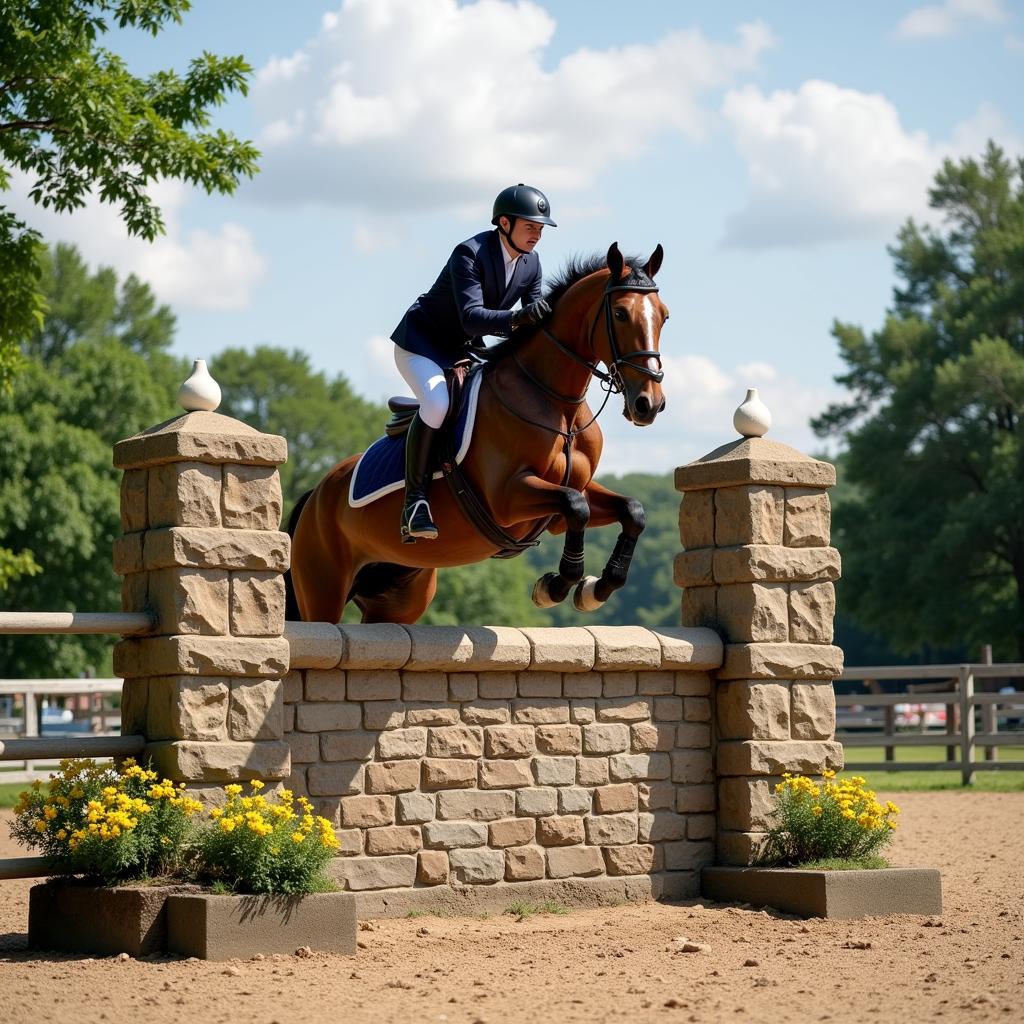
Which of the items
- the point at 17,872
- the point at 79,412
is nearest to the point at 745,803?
the point at 17,872

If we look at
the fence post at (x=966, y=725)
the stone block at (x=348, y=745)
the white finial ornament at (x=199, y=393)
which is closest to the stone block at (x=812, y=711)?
the stone block at (x=348, y=745)

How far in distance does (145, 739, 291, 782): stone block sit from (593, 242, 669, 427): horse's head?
7.60 feet

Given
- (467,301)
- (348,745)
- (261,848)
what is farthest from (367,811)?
(467,301)

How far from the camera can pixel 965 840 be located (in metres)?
11.3

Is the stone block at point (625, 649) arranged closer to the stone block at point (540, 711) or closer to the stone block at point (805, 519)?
the stone block at point (540, 711)

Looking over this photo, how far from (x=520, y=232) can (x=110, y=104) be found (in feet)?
19.4

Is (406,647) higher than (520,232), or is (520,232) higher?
(520,232)

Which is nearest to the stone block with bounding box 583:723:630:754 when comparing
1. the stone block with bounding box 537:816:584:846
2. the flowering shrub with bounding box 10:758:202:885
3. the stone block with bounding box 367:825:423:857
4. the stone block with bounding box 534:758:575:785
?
A: the stone block with bounding box 534:758:575:785

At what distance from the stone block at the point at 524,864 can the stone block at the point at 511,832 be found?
0.15 feet

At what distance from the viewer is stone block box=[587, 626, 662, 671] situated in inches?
325

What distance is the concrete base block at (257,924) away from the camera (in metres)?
6.30

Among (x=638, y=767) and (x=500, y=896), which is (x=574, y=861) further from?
(x=638, y=767)

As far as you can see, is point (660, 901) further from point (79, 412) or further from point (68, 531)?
point (79, 412)

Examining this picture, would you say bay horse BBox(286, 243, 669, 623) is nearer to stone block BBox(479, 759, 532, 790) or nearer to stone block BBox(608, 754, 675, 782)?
stone block BBox(479, 759, 532, 790)
